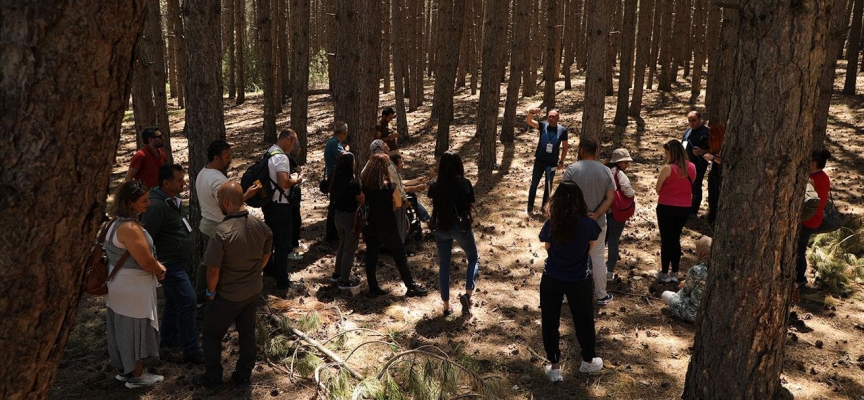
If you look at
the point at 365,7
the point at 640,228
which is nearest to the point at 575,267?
the point at 640,228

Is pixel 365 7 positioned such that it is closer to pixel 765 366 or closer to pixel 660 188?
pixel 660 188

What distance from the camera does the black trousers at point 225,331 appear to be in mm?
5188

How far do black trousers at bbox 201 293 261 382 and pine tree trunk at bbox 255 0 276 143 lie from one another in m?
12.9

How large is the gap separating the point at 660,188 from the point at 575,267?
9.20 feet

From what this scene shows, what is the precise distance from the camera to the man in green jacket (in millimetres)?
5523

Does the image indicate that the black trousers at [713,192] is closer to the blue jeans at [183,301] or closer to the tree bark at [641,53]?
the blue jeans at [183,301]

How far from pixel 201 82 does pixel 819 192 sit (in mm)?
7348

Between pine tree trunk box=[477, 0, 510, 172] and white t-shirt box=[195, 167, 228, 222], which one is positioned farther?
pine tree trunk box=[477, 0, 510, 172]

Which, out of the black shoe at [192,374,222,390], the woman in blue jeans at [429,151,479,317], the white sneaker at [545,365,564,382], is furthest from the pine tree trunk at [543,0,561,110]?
the black shoe at [192,374,222,390]

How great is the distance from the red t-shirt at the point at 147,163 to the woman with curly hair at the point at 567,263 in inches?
208

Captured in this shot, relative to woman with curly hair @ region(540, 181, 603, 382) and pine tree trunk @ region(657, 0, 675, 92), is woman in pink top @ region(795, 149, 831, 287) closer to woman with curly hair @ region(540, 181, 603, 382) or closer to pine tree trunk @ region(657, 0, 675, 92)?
woman with curly hair @ region(540, 181, 603, 382)

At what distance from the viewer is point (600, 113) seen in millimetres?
9227

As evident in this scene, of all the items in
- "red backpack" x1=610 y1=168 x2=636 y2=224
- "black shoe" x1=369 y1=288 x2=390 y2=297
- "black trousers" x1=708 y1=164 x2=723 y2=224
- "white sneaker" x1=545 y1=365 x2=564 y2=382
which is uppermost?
"red backpack" x1=610 y1=168 x2=636 y2=224

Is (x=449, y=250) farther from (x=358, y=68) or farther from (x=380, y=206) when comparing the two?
(x=358, y=68)
